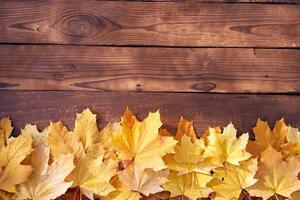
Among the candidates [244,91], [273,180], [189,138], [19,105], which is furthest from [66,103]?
[273,180]

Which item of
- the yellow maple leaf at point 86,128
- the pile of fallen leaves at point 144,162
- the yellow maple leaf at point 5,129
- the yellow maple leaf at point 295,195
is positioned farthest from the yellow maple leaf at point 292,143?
the yellow maple leaf at point 5,129

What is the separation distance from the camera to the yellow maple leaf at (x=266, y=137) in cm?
168

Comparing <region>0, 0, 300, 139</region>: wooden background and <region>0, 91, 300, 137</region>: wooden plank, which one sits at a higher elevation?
<region>0, 0, 300, 139</region>: wooden background

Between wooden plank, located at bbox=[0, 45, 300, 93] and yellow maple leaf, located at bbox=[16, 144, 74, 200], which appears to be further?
wooden plank, located at bbox=[0, 45, 300, 93]

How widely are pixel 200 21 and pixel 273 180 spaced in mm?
539

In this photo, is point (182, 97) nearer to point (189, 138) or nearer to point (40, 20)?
point (189, 138)

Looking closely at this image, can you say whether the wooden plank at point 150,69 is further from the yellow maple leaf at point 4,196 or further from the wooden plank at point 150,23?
the yellow maple leaf at point 4,196

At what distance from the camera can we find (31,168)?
5.10ft

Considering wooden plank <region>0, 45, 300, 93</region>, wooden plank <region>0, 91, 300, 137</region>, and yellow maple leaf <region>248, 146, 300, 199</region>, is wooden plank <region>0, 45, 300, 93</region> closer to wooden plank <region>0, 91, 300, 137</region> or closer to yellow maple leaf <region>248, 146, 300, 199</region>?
wooden plank <region>0, 91, 300, 137</region>

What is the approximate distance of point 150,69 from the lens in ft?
5.52

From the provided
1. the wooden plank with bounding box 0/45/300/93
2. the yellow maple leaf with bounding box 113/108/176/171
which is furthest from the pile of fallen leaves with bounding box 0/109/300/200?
the wooden plank with bounding box 0/45/300/93

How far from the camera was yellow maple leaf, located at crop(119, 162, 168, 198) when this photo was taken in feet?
5.19

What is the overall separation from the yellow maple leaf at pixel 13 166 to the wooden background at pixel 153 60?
12cm

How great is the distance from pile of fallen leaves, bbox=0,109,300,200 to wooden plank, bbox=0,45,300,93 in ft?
0.38
